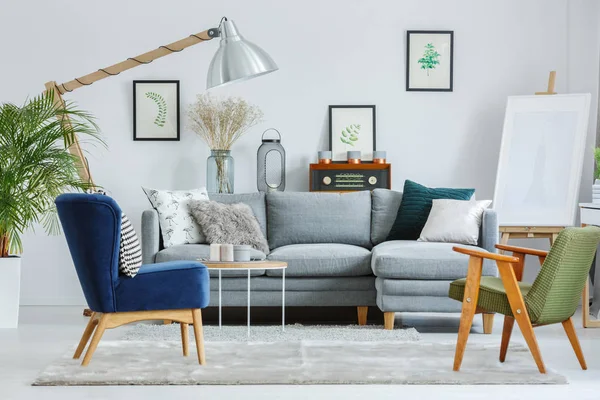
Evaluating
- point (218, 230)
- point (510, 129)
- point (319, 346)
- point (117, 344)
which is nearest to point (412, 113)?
point (510, 129)

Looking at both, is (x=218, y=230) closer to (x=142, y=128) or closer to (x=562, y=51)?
(x=142, y=128)

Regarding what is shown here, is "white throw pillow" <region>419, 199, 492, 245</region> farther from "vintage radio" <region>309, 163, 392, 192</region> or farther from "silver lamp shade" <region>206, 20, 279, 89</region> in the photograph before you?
"silver lamp shade" <region>206, 20, 279, 89</region>

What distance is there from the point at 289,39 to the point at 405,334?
2891 millimetres

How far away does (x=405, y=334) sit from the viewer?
5000 mm

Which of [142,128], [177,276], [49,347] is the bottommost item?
[49,347]

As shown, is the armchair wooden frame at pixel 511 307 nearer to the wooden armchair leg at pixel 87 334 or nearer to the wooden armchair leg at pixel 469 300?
the wooden armchair leg at pixel 469 300

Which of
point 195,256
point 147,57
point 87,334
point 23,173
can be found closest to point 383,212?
point 195,256

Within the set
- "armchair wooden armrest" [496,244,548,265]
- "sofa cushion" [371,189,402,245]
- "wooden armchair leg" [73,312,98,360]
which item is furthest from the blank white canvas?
"wooden armchair leg" [73,312,98,360]

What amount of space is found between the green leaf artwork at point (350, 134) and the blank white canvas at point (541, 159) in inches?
46.0

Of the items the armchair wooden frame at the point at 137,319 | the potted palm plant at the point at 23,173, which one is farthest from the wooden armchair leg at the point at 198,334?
the potted palm plant at the point at 23,173

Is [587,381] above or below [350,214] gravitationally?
below

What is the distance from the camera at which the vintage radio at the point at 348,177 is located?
6.56m

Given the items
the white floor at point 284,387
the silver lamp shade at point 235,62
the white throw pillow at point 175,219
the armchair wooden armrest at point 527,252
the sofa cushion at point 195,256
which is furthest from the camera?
the white throw pillow at point 175,219

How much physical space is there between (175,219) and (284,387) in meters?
2.37
